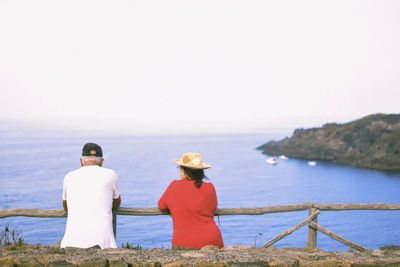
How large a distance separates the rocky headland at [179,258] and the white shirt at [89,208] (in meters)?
0.14

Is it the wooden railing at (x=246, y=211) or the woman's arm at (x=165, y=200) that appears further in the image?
the wooden railing at (x=246, y=211)

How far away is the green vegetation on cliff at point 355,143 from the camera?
253 feet

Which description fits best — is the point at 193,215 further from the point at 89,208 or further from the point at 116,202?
the point at 89,208

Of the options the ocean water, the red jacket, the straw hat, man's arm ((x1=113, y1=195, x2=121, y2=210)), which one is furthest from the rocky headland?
the ocean water

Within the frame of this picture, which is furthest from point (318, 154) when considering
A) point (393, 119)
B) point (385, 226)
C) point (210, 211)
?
point (210, 211)

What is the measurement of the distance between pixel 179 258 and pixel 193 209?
1.91 feet

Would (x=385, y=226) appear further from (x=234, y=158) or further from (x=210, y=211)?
(x=234, y=158)

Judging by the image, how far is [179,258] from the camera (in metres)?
3.90

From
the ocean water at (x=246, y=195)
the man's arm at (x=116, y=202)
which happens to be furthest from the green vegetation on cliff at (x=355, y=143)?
the man's arm at (x=116, y=202)

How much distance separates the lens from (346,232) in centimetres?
4259

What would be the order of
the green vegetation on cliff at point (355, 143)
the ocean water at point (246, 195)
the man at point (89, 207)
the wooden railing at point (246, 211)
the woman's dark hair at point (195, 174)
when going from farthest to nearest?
the green vegetation on cliff at point (355, 143) < the ocean water at point (246, 195) < the wooden railing at point (246, 211) < the woman's dark hair at point (195, 174) < the man at point (89, 207)

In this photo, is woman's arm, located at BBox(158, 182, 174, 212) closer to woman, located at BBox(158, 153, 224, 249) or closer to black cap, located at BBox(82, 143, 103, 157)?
woman, located at BBox(158, 153, 224, 249)

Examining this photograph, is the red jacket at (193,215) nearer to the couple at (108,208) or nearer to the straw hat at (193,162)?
the couple at (108,208)

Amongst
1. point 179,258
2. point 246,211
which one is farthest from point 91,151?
point 246,211
